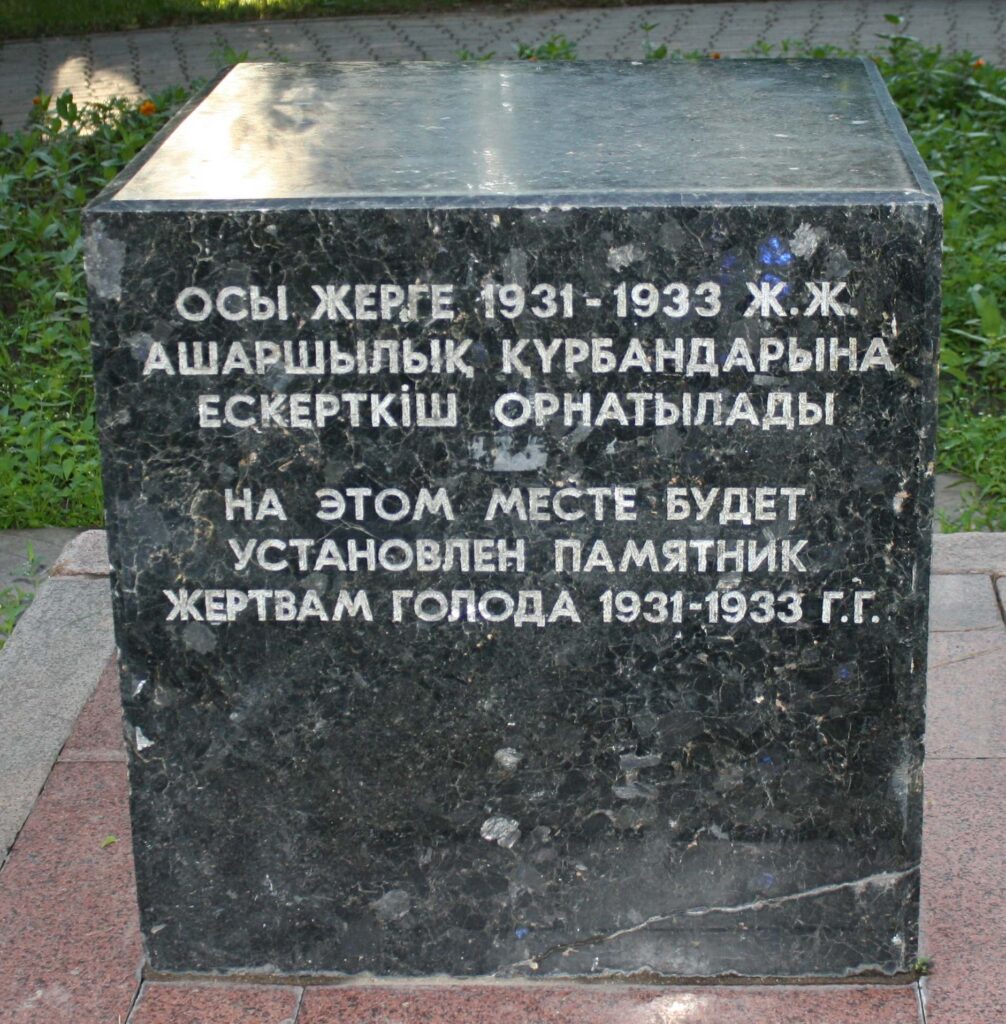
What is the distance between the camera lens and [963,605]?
3.51 meters

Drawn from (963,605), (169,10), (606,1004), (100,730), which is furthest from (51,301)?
(169,10)

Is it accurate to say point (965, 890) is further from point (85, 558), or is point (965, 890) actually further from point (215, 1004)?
point (85, 558)

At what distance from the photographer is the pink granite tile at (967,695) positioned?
300 cm

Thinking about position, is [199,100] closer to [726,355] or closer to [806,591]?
[726,355]

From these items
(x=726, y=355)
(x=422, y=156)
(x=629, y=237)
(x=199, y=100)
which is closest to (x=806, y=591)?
(x=726, y=355)

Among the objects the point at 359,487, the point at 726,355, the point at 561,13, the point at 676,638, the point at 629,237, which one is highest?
the point at 629,237

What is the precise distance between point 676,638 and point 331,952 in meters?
0.71

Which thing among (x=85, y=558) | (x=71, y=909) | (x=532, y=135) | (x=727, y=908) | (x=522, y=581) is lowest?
(x=85, y=558)

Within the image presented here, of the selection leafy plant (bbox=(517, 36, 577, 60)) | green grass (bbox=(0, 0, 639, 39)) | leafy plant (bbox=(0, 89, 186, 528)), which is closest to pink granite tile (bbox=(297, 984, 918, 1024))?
leafy plant (bbox=(0, 89, 186, 528))

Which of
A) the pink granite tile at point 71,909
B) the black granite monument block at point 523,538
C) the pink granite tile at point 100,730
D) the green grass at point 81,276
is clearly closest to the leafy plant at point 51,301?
the green grass at point 81,276

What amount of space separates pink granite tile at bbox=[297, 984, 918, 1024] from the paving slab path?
5.78 metres

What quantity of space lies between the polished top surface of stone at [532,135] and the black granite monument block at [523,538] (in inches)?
0.5

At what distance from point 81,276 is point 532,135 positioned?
3338 mm

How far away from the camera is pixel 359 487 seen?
88.4 inches
